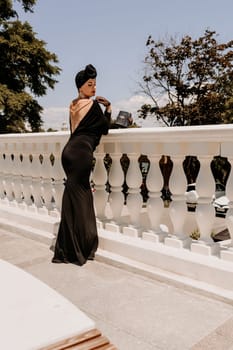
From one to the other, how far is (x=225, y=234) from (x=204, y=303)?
23.4 ft

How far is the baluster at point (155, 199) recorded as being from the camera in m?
3.09

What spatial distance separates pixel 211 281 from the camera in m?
2.64

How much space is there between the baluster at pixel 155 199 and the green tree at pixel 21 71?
674 inches

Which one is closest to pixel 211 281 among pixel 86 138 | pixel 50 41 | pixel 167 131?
pixel 167 131

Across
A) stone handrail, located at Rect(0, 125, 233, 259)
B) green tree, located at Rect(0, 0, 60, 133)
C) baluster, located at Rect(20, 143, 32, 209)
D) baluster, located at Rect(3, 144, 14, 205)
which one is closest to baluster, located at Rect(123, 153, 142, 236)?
stone handrail, located at Rect(0, 125, 233, 259)

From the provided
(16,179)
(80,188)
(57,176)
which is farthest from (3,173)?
(80,188)

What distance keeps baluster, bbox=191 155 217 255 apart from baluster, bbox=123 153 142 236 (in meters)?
0.65

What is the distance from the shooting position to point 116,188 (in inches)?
137

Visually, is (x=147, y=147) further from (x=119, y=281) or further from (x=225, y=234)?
(x=225, y=234)

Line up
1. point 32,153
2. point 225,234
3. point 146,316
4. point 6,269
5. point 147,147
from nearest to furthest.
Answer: point 6,269 → point 146,316 → point 147,147 → point 32,153 → point 225,234

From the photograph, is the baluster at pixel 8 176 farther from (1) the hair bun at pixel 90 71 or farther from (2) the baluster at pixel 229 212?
(2) the baluster at pixel 229 212

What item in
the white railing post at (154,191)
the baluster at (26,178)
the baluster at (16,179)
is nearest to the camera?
the white railing post at (154,191)

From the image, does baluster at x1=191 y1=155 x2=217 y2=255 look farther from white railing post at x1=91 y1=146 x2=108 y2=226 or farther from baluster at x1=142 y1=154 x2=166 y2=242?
white railing post at x1=91 y1=146 x2=108 y2=226

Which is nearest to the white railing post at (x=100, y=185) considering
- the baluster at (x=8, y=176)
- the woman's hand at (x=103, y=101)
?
the woman's hand at (x=103, y=101)
